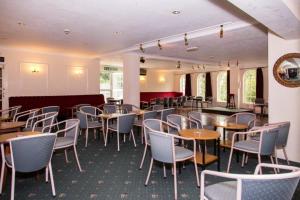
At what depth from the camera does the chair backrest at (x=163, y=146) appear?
2.63 m

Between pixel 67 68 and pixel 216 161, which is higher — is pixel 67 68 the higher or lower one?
the higher one

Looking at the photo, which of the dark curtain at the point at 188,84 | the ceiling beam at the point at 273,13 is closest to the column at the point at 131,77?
the ceiling beam at the point at 273,13

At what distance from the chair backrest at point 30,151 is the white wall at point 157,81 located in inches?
491

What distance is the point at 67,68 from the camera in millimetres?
8945

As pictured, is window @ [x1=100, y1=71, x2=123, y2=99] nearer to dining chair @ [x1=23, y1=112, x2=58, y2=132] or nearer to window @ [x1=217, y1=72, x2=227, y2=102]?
window @ [x1=217, y1=72, x2=227, y2=102]

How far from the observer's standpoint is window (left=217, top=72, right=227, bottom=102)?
14.1 metres

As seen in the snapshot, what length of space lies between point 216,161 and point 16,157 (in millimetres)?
3106

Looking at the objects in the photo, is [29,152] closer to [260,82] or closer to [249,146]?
[249,146]

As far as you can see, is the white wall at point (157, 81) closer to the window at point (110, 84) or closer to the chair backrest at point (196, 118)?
the window at point (110, 84)

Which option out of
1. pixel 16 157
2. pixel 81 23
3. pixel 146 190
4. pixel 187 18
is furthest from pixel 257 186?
pixel 81 23

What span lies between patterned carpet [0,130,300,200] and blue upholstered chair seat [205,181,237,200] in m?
0.84

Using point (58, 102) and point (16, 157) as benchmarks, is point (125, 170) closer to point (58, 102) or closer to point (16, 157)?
point (16, 157)

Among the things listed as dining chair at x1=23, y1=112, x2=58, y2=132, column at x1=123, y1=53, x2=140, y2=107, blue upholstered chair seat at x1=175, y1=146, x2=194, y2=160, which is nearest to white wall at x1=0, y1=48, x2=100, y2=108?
column at x1=123, y1=53, x2=140, y2=107

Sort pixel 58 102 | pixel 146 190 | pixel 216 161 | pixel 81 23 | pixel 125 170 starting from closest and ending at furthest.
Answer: pixel 146 190 → pixel 125 170 → pixel 216 161 → pixel 81 23 → pixel 58 102
